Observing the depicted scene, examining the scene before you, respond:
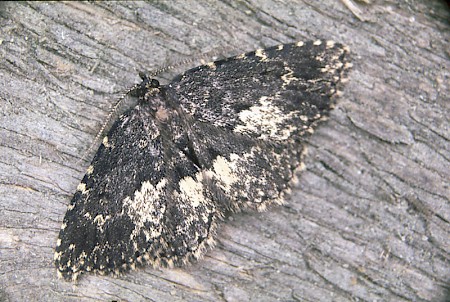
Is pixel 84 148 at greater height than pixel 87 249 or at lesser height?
greater

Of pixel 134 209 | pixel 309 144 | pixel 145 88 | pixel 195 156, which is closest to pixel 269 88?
pixel 309 144

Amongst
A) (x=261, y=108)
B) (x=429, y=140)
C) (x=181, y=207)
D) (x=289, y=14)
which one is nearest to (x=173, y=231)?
(x=181, y=207)

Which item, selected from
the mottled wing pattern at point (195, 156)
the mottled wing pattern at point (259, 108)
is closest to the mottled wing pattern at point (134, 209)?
the mottled wing pattern at point (195, 156)

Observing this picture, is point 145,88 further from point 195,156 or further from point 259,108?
point 259,108

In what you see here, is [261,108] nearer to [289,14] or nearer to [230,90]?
[230,90]

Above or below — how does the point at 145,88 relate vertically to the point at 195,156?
above

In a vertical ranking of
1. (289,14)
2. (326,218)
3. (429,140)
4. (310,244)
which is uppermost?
(289,14)

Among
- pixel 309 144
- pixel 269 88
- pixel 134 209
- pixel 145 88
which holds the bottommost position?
pixel 134 209

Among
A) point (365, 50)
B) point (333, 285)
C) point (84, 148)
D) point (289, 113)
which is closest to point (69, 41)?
point (84, 148)
